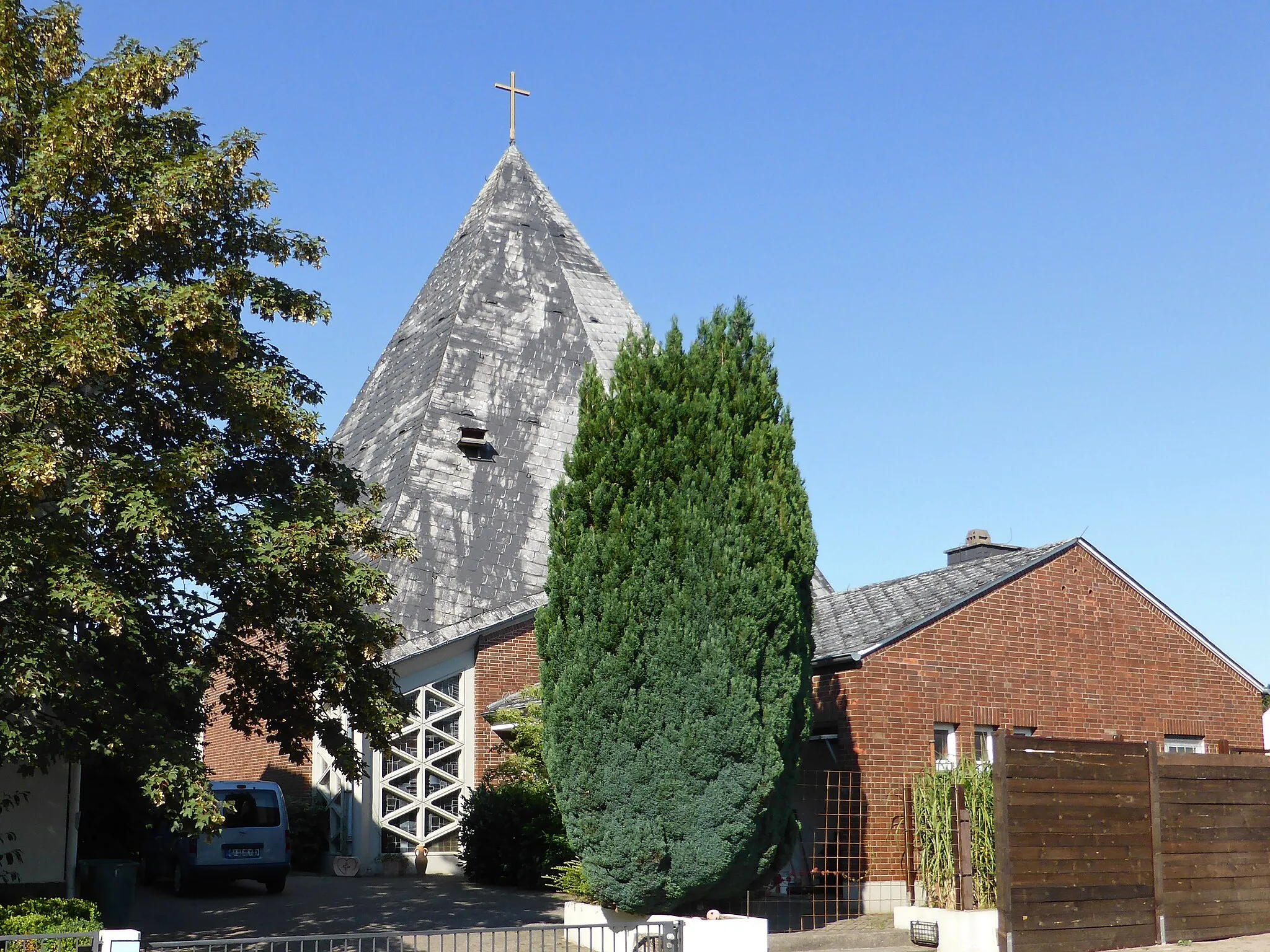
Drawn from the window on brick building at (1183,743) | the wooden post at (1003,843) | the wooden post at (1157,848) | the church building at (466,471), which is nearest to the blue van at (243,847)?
the church building at (466,471)

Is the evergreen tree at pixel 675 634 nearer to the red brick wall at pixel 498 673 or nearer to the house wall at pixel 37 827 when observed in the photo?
the house wall at pixel 37 827

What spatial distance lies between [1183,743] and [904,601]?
16.2 ft

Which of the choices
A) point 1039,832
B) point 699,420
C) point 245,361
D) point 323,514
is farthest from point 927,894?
point 245,361

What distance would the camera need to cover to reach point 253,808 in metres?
18.3

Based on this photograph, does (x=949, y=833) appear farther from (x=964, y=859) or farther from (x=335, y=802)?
(x=335, y=802)

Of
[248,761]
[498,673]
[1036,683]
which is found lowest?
[248,761]

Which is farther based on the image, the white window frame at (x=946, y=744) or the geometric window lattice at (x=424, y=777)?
the geometric window lattice at (x=424, y=777)

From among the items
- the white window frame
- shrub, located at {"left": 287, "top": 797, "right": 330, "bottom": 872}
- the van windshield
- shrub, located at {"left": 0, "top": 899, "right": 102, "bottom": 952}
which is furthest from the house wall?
the white window frame

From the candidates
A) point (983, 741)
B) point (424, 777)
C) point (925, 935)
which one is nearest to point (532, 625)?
point (424, 777)

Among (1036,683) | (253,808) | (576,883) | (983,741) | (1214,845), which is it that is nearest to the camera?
(576,883)

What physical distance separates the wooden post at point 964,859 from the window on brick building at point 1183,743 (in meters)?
6.91

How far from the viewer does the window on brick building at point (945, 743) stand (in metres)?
16.5

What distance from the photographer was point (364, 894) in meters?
18.0

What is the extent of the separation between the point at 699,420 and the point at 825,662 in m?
4.70
